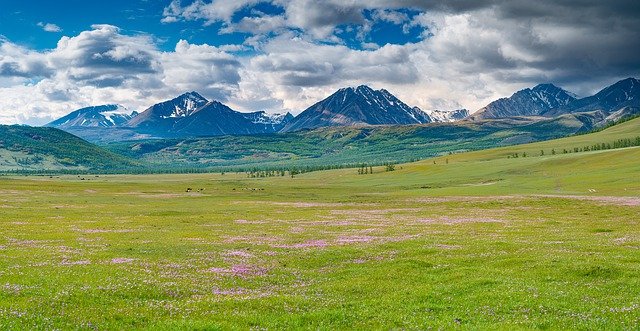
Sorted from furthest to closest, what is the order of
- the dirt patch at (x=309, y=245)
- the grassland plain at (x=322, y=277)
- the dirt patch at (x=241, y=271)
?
the dirt patch at (x=309, y=245) < the dirt patch at (x=241, y=271) < the grassland plain at (x=322, y=277)

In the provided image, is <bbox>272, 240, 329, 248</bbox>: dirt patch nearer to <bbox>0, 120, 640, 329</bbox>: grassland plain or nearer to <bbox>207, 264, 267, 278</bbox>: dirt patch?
<bbox>0, 120, 640, 329</bbox>: grassland plain

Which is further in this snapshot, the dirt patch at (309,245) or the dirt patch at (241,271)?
the dirt patch at (309,245)

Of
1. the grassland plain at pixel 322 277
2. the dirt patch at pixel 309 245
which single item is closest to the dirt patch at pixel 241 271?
the grassland plain at pixel 322 277

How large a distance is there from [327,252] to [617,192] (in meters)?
103

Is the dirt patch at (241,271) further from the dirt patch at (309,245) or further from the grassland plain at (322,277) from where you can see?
the dirt patch at (309,245)

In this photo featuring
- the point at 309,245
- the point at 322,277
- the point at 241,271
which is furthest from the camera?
the point at 309,245

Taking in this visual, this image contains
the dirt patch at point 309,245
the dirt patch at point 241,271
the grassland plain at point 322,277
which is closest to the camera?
the grassland plain at point 322,277

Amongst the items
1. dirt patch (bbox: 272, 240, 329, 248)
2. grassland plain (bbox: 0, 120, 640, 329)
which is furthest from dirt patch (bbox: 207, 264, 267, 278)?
dirt patch (bbox: 272, 240, 329, 248)

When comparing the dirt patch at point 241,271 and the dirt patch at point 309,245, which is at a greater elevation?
the dirt patch at point 241,271

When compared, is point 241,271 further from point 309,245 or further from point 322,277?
point 309,245

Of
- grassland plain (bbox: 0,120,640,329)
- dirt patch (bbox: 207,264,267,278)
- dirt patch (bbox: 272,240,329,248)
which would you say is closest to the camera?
grassland plain (bbox: 0,120,640,329)

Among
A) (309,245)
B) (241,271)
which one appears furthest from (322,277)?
(309,245)

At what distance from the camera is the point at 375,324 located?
704 inches

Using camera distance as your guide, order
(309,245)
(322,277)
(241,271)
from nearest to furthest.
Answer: (322,277)
(241,271)
(309,245)
